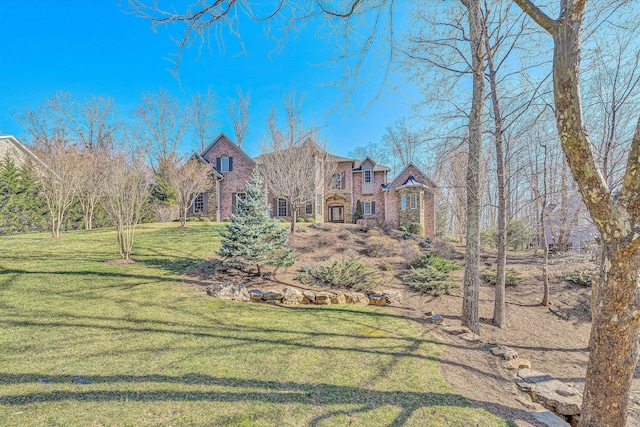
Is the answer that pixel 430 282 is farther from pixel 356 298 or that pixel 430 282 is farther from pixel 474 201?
pixel 474 201

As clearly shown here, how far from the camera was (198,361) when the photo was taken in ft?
11.4

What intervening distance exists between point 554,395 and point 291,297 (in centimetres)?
493

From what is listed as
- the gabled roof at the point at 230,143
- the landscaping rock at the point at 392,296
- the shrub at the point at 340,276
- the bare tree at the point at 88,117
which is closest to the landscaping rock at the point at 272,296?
the shrub at the point at 340,276

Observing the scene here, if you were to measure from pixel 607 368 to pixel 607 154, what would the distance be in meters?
6.95

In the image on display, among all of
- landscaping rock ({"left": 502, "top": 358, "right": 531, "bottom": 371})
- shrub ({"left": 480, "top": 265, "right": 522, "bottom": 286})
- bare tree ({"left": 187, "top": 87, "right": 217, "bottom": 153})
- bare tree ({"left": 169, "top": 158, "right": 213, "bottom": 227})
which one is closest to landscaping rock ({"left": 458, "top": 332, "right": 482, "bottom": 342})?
landscaping rock ({"left": 502, "top": 358, "right": 531, "bottom": 371})

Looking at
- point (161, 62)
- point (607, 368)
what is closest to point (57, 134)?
point (161, 62)

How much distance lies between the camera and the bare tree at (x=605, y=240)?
2062 mm

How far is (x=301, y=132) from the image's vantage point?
1401 centimetres

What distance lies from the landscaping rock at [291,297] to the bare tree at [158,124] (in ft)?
68.7

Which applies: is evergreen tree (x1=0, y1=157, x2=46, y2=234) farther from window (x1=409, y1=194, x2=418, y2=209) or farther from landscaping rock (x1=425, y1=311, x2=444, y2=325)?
window (x1=409, y1=194, x2=418, y2=209)

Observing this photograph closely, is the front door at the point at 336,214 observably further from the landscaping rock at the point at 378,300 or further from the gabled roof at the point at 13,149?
the gabled roof at the point at 13,149

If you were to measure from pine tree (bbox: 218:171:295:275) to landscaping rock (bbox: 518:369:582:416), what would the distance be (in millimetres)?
5925

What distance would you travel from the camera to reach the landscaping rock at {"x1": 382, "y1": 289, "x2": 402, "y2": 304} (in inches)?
290

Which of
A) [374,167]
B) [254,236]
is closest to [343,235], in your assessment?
[254,236]
